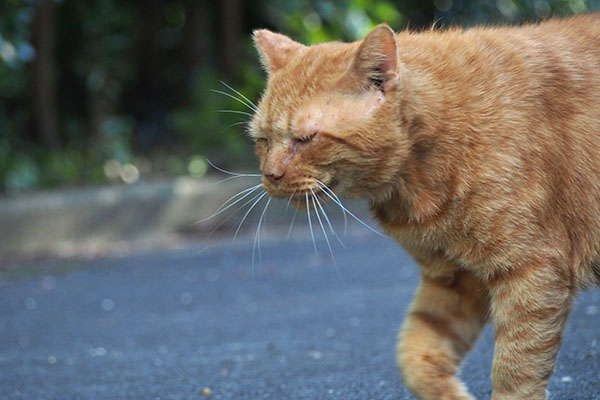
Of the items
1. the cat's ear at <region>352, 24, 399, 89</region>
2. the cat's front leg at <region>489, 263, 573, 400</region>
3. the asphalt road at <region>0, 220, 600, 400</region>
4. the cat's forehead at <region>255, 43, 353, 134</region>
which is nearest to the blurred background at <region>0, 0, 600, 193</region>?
the asphalt road at <region>0, 220, 600, 400</region>

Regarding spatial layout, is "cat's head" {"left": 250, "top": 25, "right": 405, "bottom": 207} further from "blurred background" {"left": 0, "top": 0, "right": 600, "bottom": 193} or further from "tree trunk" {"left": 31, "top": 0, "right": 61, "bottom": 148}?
"tree trunk" {"left": 31, "top": 0, "right": 61, "bottom": 148}

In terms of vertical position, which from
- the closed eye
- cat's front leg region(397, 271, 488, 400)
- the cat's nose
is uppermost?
the closed eye

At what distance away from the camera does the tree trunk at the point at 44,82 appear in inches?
350

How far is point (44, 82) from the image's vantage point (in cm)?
912

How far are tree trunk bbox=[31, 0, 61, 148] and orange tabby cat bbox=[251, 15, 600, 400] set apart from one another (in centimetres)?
642

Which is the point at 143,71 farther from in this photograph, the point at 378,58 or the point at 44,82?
the point at 378,58

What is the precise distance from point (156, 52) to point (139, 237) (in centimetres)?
393

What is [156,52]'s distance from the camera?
11078 mm

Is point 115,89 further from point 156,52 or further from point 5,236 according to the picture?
point 5,236

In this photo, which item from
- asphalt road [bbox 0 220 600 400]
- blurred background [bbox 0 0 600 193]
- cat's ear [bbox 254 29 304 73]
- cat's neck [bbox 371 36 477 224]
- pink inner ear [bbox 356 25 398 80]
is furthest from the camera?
blurred background [bbox 0 0 600 193]

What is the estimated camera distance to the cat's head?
109 inches

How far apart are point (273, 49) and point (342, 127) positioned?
0.56m

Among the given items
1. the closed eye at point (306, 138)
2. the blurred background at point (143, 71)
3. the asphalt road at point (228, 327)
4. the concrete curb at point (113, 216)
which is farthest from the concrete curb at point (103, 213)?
the closed eye at point (306, 138)

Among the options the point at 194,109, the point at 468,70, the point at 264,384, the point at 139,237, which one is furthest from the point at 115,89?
the point at 468,70
